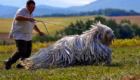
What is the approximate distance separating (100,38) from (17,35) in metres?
2.42

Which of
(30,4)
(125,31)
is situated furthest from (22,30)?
(125,31)

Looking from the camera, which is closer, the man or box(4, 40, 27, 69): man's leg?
the man

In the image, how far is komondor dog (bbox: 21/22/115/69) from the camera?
7.33 m

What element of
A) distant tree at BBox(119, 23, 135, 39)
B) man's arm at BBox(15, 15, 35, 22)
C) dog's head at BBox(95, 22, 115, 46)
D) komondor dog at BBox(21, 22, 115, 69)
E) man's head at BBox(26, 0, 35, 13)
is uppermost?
man's head at BBox(26, 0, 35, 13)

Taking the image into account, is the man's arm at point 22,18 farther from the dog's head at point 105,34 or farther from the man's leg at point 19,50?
the dog's head at point 105,34

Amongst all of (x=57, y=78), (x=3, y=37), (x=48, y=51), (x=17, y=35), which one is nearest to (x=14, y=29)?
(x=17, y=35)

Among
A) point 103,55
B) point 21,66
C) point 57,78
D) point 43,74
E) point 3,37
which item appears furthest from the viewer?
point 3,37

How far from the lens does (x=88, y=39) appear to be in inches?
295

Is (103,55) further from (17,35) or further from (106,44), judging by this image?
(17,35)

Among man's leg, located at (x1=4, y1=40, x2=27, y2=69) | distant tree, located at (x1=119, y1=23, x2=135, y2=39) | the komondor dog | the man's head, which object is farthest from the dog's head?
distant tree, located at (x1=119, y1=23, x2=135, y2=39)

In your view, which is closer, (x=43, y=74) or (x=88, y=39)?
(x=43, y=74)

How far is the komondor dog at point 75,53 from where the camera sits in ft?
24.1

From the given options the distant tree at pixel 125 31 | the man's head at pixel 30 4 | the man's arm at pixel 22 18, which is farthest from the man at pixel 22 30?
the distant tree at pixel 125 31

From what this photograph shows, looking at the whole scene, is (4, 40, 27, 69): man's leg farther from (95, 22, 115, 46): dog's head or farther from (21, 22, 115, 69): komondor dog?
(95, 22, 115, 46): dog's head
